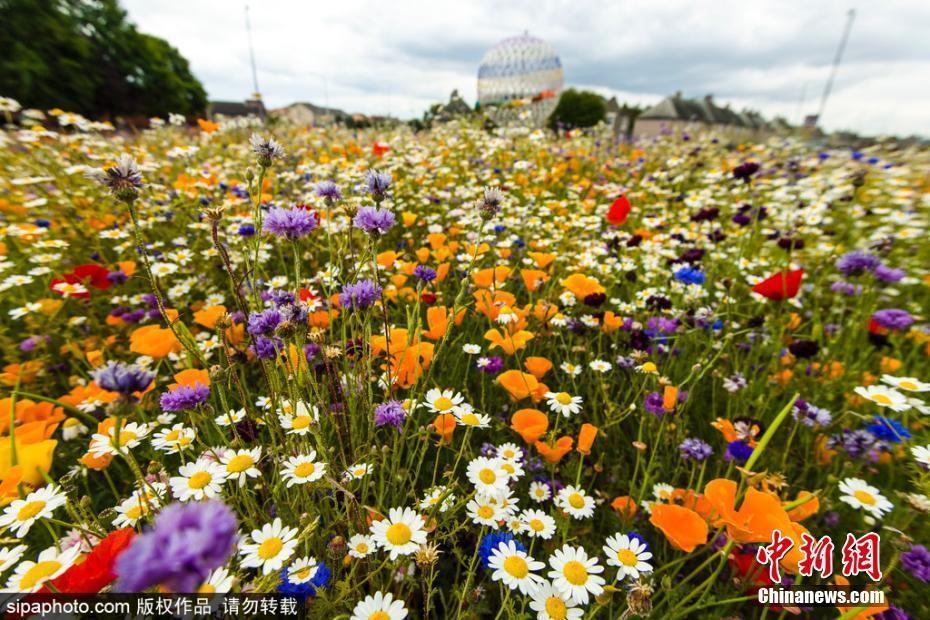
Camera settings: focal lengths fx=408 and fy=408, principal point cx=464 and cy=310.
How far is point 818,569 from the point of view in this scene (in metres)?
1.09

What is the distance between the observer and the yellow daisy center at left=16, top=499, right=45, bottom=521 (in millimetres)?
888

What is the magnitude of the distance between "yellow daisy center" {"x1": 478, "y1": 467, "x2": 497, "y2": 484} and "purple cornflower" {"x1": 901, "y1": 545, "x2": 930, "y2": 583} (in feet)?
3.73

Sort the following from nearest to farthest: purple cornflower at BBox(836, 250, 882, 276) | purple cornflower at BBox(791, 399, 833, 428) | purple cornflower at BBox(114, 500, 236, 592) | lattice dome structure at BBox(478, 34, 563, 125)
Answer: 1. purple cornflower at BBox(114, 500, 236, 592)
2. purple cornflower at BBox(791, 399, 833, 428)
3. purple cornflower at BBox(836, 250, 882, 276)
4. lattice dome structure at BBox(478, 34, 563, 125)

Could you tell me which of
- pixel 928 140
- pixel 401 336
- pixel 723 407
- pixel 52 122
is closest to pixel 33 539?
pixel 401 336

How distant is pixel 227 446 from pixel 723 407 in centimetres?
204

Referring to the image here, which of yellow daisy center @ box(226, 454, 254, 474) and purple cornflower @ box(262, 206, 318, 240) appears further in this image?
purple cornflower @ box(262, 206, 318, 240)

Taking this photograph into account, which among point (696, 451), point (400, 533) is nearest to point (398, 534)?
point (400, 533)

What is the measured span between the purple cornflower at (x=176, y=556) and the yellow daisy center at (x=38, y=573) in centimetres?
66

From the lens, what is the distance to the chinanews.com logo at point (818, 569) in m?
0.95

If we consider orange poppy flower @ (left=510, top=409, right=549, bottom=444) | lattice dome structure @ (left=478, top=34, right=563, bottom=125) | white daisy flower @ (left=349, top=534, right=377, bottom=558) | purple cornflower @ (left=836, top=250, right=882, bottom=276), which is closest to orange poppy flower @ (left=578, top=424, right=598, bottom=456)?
orange poppy flower @ (left=510, top=409, right=549, bottom=444)

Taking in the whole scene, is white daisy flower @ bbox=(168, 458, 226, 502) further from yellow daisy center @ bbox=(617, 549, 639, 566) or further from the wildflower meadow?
yellow daisy center @ bbox=(617, 549, 639, 566)

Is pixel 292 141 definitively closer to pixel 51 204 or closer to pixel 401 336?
pixel 51 204

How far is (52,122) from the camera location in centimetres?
477

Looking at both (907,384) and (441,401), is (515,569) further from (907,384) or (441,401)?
(907,384)
